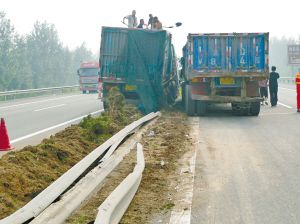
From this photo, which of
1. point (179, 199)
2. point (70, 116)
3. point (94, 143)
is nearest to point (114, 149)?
point (94, 143)

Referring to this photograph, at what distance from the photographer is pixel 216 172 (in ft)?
23.9

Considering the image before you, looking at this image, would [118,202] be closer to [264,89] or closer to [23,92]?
[264,89]

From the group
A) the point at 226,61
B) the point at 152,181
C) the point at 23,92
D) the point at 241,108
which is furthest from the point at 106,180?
the point at 23,92

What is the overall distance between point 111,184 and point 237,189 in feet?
5.38

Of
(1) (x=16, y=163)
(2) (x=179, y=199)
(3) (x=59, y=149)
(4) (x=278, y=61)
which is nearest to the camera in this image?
(2) (x=179, y=199)

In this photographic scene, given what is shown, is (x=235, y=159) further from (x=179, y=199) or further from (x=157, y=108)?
(x=157, y=108)

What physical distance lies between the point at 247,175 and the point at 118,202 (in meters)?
2.67

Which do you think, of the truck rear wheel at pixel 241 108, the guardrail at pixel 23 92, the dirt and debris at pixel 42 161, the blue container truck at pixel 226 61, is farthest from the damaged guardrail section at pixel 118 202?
the guardrail at pixel 23 92

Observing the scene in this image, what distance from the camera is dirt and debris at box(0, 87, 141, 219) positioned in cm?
566

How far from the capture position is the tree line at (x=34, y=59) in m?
56.5

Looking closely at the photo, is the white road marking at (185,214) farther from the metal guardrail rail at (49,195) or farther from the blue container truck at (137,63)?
the blue container truck at (137,63)

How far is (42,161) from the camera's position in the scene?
7.30 metres

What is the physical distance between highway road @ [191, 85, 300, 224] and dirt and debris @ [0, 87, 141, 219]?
6.46 ft

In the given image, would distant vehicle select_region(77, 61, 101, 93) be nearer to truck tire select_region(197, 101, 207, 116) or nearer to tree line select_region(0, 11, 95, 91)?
tree line select_region(0, 11, 95, 91)
